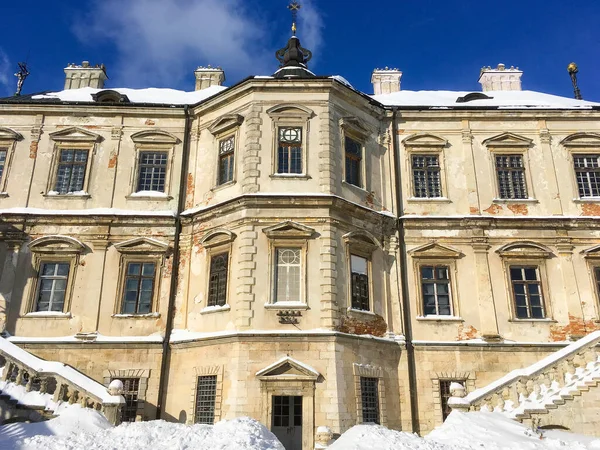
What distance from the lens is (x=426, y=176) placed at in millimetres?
20562

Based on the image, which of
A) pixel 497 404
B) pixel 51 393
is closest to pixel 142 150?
pixel 51 393

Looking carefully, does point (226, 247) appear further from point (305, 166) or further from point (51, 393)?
point (51, 393)

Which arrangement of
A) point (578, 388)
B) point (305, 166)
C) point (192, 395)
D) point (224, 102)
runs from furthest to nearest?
point (224, 102)
point (305, 166)
point (192, 395)
point (578, 388)

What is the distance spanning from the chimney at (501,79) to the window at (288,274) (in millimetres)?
15228

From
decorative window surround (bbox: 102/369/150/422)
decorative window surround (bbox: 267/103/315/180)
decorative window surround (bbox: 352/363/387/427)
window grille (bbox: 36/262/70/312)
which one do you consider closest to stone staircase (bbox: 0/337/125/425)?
decorative window surround (bbox: 102/369/150/422)

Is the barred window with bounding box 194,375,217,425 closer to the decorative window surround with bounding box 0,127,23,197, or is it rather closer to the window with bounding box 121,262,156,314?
the window with bounding box 121,262,156,314

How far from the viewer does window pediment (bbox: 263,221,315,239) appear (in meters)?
17.3

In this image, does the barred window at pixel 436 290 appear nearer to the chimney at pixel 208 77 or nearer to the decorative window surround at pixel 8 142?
the chimney at pixel 208 77

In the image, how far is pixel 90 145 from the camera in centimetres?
2069

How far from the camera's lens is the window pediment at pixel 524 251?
1916 cm

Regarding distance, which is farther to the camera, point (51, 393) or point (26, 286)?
point (26, 286)

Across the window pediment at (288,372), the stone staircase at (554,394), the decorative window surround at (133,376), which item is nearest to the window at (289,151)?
the window pediment at (288,372)

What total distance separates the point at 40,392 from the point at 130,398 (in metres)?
3.06

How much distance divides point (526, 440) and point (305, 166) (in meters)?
10.4
